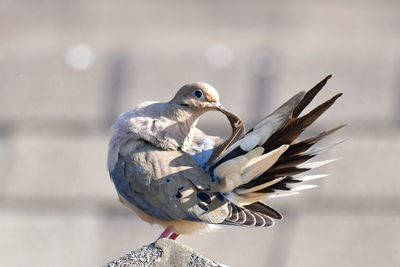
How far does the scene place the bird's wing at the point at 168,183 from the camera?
2170 mm

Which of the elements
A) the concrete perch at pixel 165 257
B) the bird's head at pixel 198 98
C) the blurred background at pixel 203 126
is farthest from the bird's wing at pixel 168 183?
the blurred background at pixel 203 126

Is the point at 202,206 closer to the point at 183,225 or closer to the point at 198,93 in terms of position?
the point at 183,225

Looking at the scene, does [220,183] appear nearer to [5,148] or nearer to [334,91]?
[334,91]

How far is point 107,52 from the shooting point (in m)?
5.66

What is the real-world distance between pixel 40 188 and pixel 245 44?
1591 mm

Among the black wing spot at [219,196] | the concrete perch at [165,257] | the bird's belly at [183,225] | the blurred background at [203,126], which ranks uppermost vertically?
the concrete perch at [165,257]

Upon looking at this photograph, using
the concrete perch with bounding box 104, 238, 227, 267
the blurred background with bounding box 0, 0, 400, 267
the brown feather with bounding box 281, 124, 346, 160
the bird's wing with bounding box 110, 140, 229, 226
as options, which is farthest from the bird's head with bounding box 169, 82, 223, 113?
the blurred background with bounding box 0, 0, 400, 267

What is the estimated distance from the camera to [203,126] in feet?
17.1

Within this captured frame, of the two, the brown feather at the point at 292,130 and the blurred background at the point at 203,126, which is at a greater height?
the brown feather at the point at 292,130

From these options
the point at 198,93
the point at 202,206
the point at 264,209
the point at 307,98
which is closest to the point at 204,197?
the point at 202,206

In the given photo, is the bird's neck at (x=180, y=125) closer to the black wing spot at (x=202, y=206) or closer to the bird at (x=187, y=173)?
the bird at (x=187, y=173)

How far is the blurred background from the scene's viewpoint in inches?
203

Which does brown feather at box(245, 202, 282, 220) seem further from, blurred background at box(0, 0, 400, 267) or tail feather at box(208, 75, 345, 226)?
blurred background at box(0, 0, 400, 267)

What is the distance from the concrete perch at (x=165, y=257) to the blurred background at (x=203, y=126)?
128 inches
